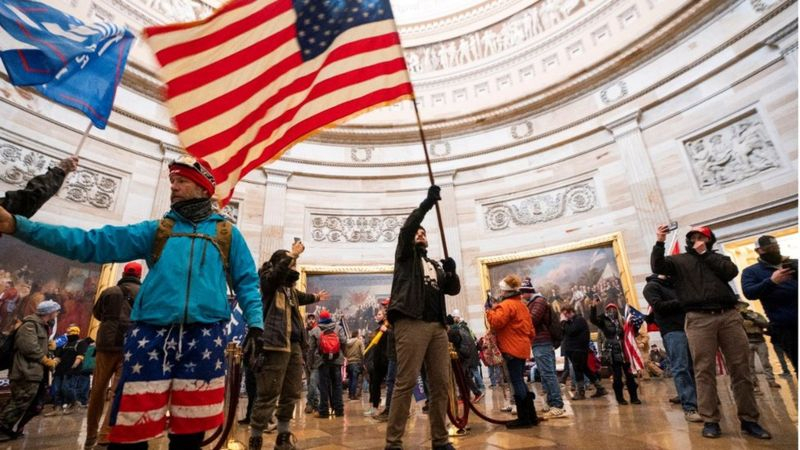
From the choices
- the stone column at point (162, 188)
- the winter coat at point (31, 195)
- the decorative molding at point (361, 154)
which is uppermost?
the decorative molding at point (361, 154)

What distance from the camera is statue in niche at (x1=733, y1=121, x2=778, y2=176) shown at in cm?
893

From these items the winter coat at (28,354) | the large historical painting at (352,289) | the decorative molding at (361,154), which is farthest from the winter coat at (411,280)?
the decorative molding at (361,154)

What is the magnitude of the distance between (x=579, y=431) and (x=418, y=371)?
6.01ft

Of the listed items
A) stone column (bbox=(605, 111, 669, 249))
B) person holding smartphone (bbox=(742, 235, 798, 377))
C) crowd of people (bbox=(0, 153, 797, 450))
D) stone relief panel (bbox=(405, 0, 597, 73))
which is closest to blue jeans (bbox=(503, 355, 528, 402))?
crowd of people (bbox=(0, 153, 797, 450))

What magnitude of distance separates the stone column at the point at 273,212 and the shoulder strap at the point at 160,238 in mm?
10422

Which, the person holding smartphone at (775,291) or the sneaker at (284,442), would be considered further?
the person holding smartphone at (775,291)

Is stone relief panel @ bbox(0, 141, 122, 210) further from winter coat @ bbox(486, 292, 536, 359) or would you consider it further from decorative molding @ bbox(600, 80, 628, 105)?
decorative molding @ bbox(600, 80, 628, 105)

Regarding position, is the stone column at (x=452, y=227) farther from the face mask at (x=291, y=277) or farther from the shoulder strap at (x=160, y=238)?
the shoulder strap at (x=160, y=238)

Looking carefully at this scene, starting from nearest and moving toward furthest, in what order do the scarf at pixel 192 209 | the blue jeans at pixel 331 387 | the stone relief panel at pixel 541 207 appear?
1. the scarf at pixel 192 209
2. the blue jeans at pixel 331 387
3. the stone relief panel at pixel 541 207

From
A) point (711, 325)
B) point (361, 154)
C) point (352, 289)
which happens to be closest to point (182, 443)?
point (711, 325)

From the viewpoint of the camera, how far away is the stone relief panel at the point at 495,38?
1431 cm

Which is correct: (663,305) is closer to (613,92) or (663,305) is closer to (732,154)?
(732,154)

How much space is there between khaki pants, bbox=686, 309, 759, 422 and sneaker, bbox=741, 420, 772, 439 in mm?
57

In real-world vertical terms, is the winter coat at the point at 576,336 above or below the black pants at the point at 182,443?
above
